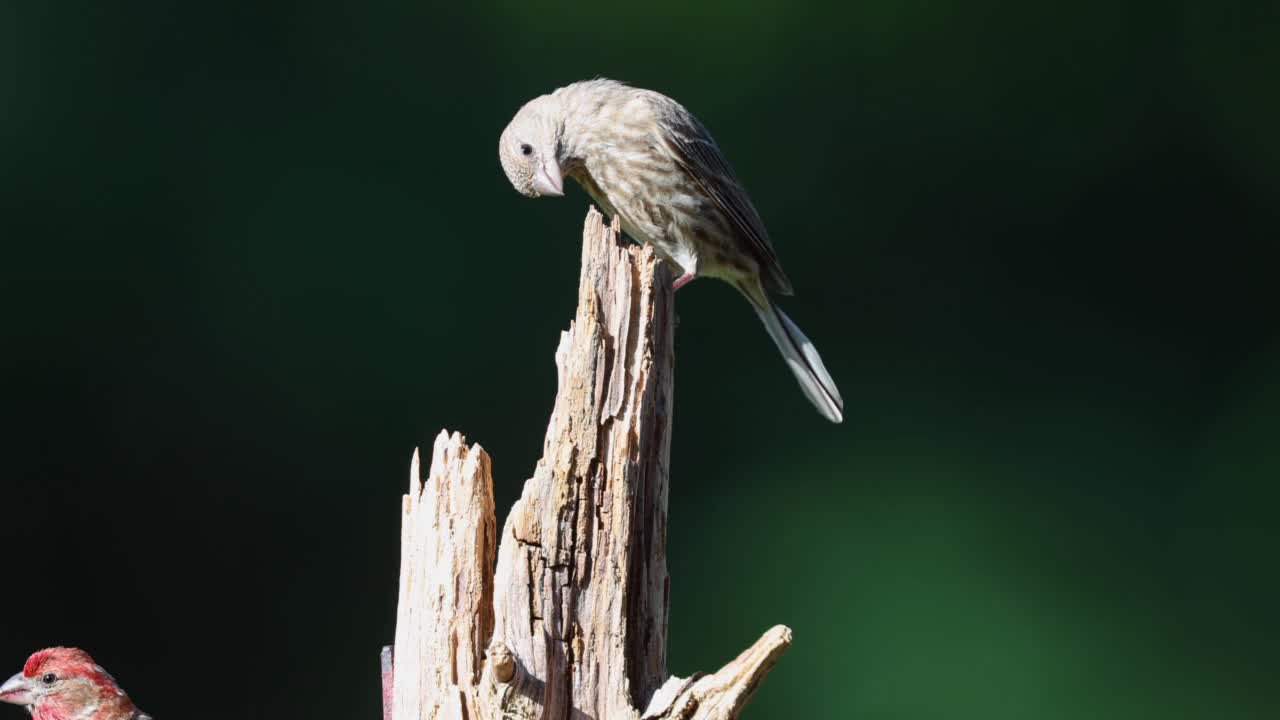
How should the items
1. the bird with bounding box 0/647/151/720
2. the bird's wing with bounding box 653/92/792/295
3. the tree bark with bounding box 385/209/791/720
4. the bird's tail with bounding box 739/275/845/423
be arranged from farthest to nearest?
the bird's tail with bounding box 739/275/845/423, the bird's wing with bounding box 653/92/792/295, the bird with bounding box 0/647/151/720, the tree bark with bounding box 385/209/791/720

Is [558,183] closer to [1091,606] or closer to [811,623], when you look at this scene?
[811,623]

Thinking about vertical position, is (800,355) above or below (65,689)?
above

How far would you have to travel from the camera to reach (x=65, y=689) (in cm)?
429

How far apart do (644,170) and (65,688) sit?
77.5 inches

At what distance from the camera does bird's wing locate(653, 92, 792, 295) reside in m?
4.43

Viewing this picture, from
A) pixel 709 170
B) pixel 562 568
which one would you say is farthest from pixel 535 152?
pixel 562 568

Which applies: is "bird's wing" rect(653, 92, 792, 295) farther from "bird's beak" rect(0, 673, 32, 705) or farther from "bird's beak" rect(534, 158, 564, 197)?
"bird's beak" rect(0, 673, 32, 705)

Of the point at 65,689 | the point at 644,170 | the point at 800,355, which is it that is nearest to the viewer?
the point at 65,689

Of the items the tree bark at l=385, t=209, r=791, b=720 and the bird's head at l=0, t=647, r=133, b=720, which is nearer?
the tree bark at l=385, t=209, r=791, b=720

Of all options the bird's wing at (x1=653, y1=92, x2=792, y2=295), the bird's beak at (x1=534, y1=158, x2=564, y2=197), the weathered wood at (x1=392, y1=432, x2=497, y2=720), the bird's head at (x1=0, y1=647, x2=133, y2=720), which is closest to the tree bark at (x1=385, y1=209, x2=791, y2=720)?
the weathered wood at (x1=392, y1=432, x2=497, y2=720)

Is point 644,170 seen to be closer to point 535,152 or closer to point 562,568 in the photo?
point 535,152

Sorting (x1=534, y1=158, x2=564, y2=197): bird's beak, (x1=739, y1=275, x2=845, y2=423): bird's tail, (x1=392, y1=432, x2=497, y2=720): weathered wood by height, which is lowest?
(x1=392, y1=432, x2=497, y2=720): weathered wood

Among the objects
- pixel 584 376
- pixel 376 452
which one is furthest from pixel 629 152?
pixel 376 452

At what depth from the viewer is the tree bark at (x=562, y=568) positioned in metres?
2.89
